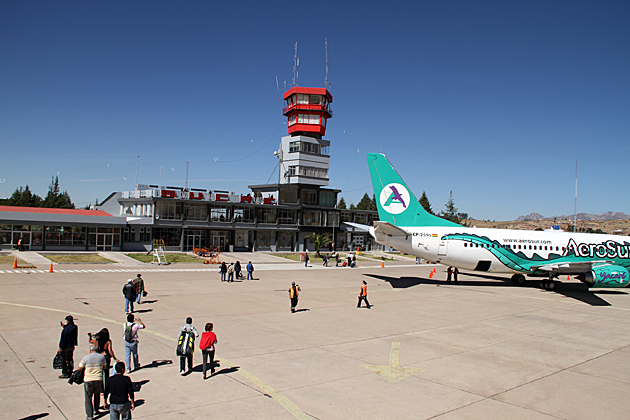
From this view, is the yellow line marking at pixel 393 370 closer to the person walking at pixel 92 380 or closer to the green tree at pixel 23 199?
the person walking at pixel 92 380

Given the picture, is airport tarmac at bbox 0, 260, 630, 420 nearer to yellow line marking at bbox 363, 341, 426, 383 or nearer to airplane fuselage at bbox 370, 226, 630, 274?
yellow line marking at bbox 363, 341, 426, 383

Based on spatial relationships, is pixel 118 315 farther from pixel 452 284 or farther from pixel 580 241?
pixel 580 241

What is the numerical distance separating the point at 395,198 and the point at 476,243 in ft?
22.5

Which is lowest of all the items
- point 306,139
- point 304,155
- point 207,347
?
point 207,347

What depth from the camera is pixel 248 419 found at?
26.7 ft

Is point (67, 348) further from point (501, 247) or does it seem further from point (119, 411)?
point (501, 247)

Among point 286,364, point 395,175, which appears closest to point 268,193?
point 395,175

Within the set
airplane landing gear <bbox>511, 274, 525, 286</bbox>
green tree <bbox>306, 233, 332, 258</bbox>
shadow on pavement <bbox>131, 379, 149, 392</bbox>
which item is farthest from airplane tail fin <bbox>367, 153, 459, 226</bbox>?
green tree <bbox>306, 233, 332, 258</bbox>

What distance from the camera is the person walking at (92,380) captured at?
310 inches

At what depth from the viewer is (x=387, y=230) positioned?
29.3 meters

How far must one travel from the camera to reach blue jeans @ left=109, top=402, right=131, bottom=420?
7.10m

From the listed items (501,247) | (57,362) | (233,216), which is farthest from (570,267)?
(233,216)

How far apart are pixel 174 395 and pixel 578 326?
17670 mm

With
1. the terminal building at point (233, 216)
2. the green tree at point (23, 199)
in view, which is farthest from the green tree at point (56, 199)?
the terminal building at point (233, 216)
